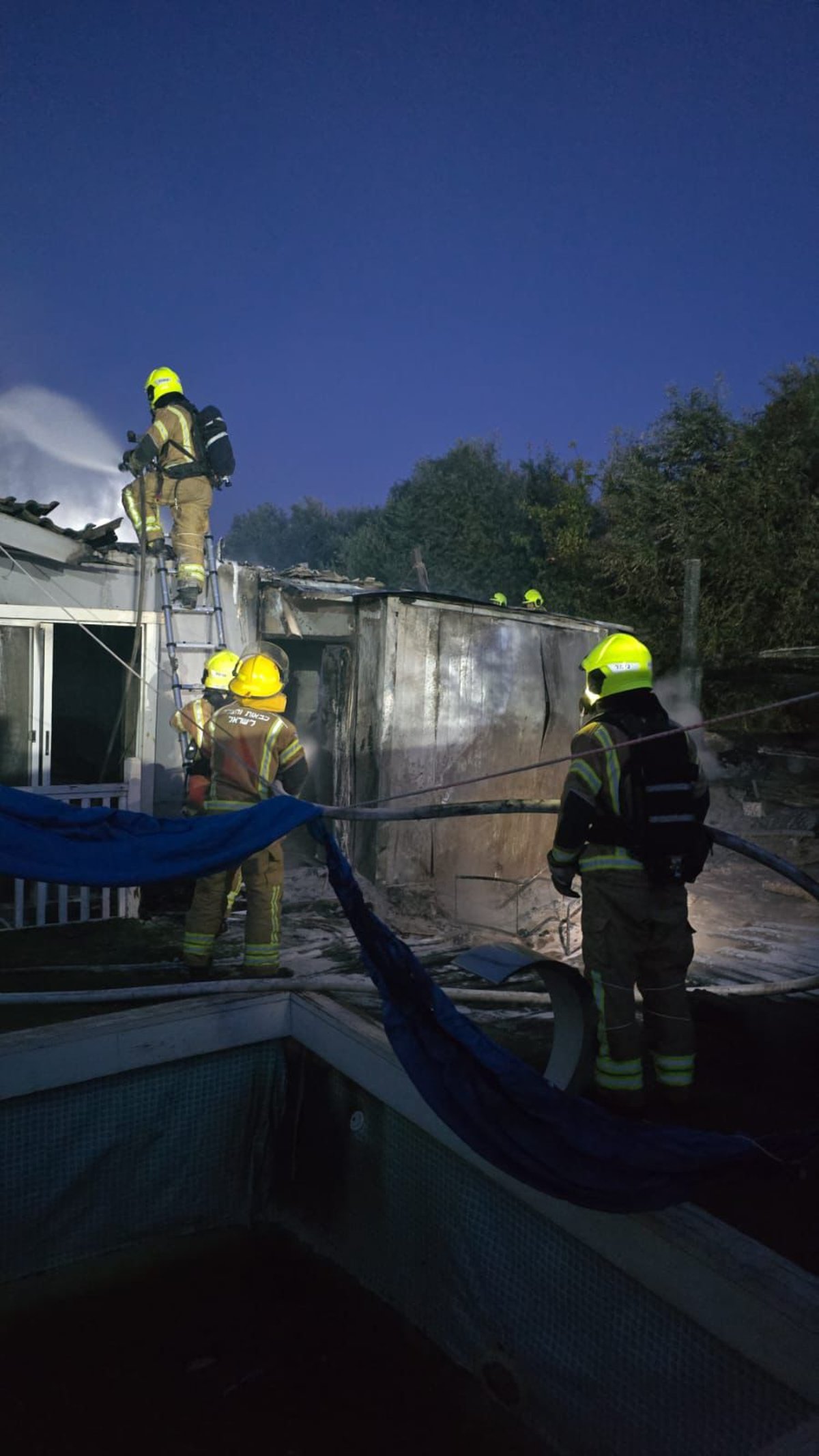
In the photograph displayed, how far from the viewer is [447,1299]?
3.59 m

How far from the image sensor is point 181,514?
25.7 ft

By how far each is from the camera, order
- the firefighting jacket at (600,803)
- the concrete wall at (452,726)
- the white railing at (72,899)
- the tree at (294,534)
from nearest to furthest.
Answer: the firefighting jacket at (600,803) < the white railing at (72,899) < the concrete wall at (452,726) < the tree at (294,534)

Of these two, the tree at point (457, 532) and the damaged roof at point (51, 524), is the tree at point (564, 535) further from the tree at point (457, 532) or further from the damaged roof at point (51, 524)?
the damaged roof at point (51, 524)

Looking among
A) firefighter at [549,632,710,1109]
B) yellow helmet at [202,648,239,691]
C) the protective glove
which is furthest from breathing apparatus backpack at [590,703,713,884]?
yellow helmet at [202,648,239,691]

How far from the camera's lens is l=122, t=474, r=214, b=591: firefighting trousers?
7816 millimetres

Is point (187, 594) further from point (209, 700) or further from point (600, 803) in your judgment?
point (600, 803)

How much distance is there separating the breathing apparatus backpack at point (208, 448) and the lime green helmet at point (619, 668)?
5107 mm

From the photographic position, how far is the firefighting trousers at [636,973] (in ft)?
11.2

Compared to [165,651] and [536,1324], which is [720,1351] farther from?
[165,651]

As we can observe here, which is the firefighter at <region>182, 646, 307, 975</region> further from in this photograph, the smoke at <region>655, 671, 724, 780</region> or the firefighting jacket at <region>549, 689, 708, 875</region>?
the smoke at <region>655, 671, 724, 780</region>

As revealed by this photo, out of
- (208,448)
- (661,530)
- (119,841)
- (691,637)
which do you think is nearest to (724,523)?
(661,530)

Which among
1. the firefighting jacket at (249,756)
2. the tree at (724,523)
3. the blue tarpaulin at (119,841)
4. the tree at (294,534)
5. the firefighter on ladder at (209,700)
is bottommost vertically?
the blue tarpaulin at (119,841)

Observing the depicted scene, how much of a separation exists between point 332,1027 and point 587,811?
1.63 m

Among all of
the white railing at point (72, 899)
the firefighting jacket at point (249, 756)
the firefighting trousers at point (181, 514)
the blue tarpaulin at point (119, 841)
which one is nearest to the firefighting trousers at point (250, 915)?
the firefighting jacket at point (249, 756)
